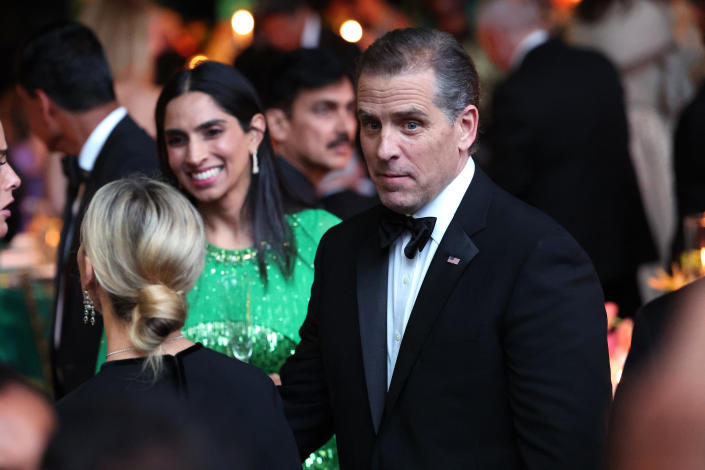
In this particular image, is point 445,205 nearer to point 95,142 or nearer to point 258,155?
point 258,155

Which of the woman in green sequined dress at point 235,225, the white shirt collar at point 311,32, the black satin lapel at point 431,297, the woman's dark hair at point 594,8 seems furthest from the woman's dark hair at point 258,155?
the woman's dark hair at point 594,8

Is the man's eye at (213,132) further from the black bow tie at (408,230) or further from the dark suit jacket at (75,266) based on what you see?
the black bow tie at (408,230)

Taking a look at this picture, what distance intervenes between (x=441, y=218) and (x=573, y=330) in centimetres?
39

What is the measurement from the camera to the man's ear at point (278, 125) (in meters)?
3.82

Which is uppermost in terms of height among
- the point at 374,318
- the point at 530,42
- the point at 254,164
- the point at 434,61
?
the point at 530,42

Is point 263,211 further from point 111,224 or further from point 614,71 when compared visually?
point 614,71

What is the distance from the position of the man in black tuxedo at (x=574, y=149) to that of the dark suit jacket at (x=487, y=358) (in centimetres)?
260

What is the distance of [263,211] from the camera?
9.93 feet

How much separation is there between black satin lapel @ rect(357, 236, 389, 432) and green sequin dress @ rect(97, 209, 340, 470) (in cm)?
64

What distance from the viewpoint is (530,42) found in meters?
4.99

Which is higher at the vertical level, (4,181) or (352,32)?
(352,32)

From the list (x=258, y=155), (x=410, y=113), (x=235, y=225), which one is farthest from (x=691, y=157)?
(x=410, y=113)

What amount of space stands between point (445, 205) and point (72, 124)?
1.79m

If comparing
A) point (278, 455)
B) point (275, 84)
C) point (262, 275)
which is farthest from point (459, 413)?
point (275, 84)
